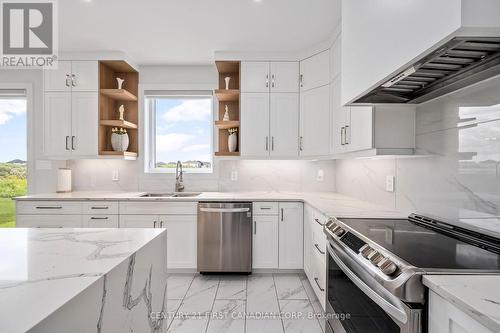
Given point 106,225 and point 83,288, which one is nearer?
point 83,288

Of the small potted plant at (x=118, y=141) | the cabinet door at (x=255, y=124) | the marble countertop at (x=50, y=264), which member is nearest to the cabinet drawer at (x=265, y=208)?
the cabinet door at (x=255, y=124)

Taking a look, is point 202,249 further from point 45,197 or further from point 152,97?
point 152,97

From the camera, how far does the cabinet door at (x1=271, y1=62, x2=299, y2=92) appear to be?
3254 millimetres

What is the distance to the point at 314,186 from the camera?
142 inches

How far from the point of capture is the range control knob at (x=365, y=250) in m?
1.20

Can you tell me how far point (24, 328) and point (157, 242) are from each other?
0.81 m

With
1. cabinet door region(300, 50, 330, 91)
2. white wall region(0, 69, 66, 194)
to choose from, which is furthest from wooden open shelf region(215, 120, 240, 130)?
white wall region(0, 69, 66, 194)

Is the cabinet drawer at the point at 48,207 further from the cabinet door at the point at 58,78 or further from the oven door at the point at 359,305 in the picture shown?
the oven door at the point at 359,305

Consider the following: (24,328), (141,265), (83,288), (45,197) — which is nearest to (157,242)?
(141,265)

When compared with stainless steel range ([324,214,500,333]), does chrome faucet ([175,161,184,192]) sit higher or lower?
higher

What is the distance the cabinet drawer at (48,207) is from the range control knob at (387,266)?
3.02 metres

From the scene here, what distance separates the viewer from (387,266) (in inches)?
40.0

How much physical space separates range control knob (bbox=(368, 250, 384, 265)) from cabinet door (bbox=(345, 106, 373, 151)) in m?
0.85

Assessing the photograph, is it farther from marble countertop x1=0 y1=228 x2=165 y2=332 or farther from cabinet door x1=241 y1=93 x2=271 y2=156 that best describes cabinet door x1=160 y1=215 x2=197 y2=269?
marble countertop x1=0 y1=228 x2=165 y2=332
